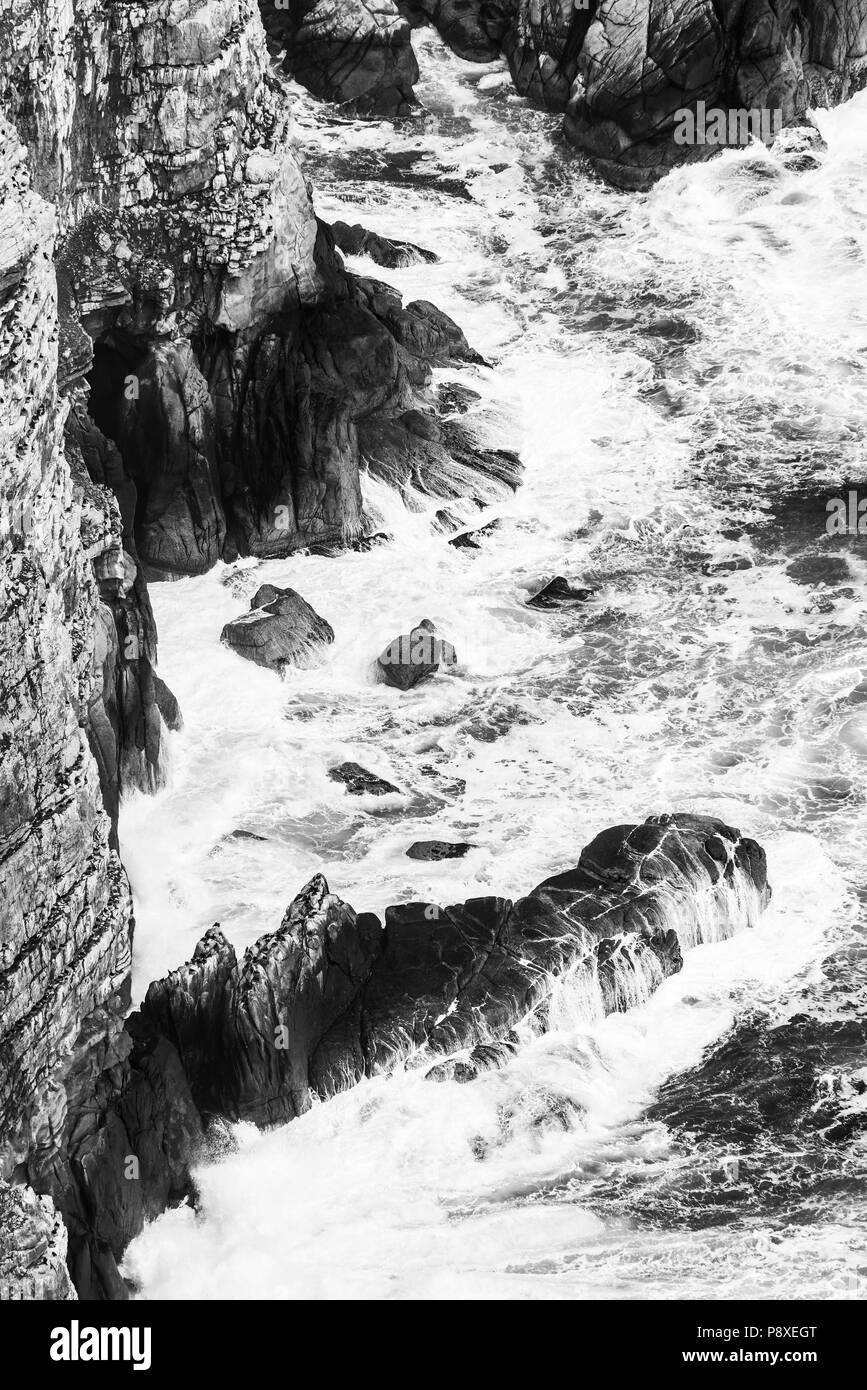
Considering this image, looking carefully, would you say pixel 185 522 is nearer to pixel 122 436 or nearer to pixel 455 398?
→ pixel 122 436

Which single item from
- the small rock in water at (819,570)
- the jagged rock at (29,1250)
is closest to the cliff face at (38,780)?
the jagged rock at (29,1250)

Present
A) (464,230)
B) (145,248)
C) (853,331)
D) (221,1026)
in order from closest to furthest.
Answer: (221,1026), (145,248), (853,331), (464,230)

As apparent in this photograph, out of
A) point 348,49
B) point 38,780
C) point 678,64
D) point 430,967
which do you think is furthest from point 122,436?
point 348,49

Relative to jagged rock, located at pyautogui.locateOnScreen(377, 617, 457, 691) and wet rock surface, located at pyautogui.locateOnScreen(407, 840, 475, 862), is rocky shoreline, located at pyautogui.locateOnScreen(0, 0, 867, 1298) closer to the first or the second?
jagged rock, located at pyautogui.locateOnScreen(377, 617, 457, 691)

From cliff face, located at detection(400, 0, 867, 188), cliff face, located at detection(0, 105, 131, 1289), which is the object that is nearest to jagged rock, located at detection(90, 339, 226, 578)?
cliff face, located at detection(0, 105, 131, 1289)
